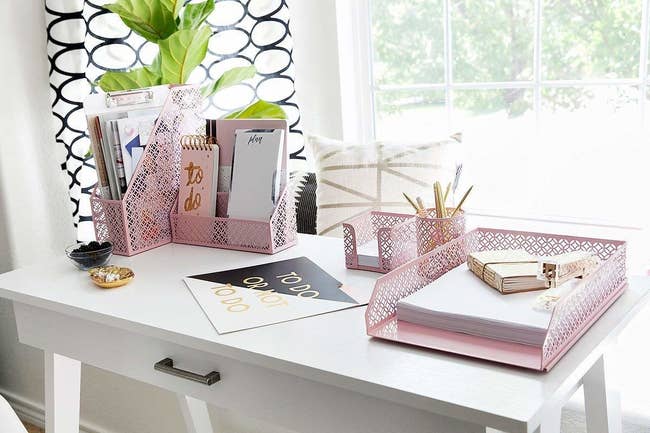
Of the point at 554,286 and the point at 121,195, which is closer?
the point at 554,286

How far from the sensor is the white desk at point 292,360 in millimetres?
790

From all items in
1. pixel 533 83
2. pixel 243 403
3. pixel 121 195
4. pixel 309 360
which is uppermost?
pixel 533 83

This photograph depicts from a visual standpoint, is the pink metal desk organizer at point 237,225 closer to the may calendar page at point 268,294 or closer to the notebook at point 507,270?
the may calendar page at point 268,294

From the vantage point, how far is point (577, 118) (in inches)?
77.2

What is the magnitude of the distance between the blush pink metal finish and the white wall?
2.30ft

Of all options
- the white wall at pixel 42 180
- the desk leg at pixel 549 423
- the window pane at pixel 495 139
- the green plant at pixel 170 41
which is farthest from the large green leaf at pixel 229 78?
the desk leg at pixel 549 423

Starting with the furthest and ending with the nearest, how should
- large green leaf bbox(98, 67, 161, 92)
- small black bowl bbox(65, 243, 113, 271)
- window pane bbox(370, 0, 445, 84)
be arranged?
1. window pane bbox(370, 0, 445, 84)
2. large green leaf bbox(98, 67, 161, 92)
3. small black bowl bbox(65, 243, 113, 271)

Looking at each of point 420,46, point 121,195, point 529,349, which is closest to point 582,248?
point 529,349

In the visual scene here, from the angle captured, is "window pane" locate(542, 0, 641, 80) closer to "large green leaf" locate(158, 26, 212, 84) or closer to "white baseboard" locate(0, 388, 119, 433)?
"large green leaf" locate(158, 26, 212, 84)

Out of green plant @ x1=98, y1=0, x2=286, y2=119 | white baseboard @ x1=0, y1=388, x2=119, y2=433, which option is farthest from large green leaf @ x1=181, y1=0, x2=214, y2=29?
white baseboard @ x1=0, y1=388, x2=119, y2=433

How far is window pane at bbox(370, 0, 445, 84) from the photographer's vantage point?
2.17m

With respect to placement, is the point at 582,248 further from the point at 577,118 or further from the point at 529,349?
the point at 577,118

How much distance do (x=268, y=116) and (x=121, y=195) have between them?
1.87 ft

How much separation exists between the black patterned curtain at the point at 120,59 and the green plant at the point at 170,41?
0.70ft
